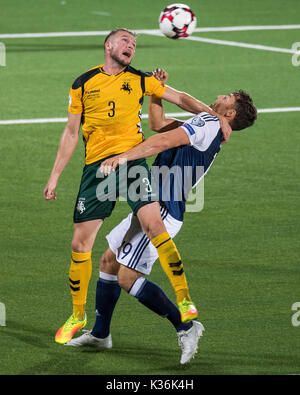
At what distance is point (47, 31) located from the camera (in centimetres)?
2469

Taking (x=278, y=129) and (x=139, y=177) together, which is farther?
(x=278, y=129)

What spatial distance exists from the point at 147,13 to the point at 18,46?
6175 millimetres

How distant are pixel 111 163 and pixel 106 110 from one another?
1.71 ft

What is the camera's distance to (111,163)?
7.28 meters

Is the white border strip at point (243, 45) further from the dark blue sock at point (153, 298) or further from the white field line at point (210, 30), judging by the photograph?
the dark blue sock at point (153, 298)

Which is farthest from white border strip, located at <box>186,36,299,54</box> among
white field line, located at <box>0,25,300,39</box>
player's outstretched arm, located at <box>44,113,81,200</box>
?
player's outstretched arm, located at <box>44,113,81,200</box>

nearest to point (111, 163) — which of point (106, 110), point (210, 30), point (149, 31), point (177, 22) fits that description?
point (106, 110)

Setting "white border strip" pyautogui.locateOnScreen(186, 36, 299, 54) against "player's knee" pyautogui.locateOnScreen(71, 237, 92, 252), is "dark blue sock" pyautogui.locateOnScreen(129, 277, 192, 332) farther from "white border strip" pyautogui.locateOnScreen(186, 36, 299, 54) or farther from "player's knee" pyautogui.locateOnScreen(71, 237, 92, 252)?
"white border strip" pyautogui.locateOnScreen(186, 36, 299, 54)

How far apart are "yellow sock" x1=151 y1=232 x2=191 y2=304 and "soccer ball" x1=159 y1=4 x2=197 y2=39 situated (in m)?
7.38

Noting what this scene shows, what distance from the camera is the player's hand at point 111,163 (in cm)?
725

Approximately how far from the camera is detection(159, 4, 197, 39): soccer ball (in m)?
14.2

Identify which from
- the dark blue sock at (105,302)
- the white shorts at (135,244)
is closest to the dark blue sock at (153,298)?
the white shorts at (135,244)

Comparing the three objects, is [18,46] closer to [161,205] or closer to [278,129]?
[278,129]
